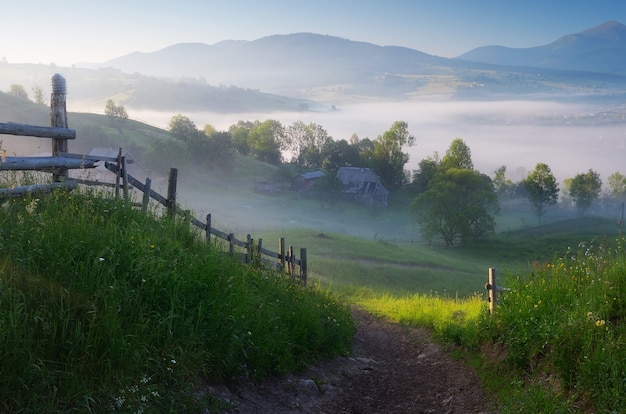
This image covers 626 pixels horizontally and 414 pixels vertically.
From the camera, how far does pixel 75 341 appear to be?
520 centimetres

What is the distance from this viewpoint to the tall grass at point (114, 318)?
16.2 feet

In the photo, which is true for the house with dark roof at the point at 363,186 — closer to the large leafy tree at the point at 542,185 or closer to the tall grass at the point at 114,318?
the large leafy tree at the point at 542,185

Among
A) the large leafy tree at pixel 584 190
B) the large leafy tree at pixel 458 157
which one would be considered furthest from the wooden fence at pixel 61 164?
the large leafy tree at pixel 584 190

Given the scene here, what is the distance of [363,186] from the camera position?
109812 mm

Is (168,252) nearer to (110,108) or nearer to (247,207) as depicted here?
(247,207)

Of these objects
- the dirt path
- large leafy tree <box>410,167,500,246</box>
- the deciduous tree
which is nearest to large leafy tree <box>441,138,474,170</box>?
large leafy tree <box>410,167,500,246</box>

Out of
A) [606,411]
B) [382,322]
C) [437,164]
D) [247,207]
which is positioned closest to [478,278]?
[382,322]

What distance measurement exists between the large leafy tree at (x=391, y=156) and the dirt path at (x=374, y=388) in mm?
108265

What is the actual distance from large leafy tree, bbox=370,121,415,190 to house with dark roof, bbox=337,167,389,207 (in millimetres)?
6140

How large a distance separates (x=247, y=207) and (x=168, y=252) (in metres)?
79.1

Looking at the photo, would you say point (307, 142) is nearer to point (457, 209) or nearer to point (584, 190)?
point (584, 190)

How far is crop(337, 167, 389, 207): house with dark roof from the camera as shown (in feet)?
358

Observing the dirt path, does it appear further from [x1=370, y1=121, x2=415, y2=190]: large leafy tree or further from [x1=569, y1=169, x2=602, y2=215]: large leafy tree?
[x1=569, y1=169, x2=602, y2=215]: large leafy tree

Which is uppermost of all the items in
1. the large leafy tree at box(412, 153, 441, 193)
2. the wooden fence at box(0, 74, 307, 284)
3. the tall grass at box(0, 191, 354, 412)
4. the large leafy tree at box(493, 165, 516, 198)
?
the wooden fence at box(0, 74, 307, 284)
